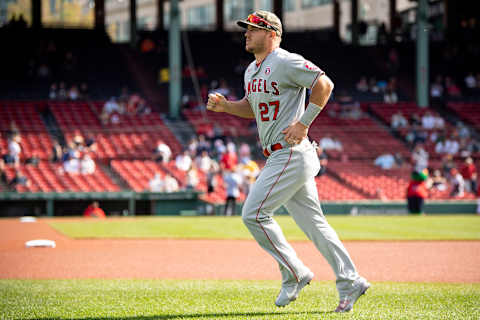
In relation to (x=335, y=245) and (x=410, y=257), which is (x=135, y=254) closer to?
(x=410, y=257)

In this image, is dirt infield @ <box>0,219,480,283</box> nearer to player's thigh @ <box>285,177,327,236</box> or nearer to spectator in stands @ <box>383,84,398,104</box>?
player's thigh @ <box>285,177,327,236</box>

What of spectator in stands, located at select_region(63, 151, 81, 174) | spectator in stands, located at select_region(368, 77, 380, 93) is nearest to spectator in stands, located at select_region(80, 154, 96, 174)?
spectator in stands, located at select_region(63, 151, 81, 174)

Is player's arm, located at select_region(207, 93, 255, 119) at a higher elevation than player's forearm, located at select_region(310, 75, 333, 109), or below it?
below

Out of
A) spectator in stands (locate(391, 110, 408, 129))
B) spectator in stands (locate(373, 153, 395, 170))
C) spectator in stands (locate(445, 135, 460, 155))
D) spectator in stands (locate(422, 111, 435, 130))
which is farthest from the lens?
spectator in stands (locate(391, 110, 408, 129))

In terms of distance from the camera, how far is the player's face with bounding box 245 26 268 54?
16.9ft

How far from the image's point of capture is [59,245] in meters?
11.4

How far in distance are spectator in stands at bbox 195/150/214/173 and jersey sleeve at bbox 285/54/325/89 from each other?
17.7m

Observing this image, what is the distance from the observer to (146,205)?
20719mm

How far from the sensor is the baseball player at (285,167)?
500 cm

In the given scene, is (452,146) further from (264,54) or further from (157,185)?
(264,54)

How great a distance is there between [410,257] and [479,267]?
1522mm

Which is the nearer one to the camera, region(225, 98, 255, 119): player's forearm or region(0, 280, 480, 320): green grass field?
region(0, 280, 480, 320): green grass field

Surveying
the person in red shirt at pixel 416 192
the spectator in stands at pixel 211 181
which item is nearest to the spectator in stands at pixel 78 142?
the spectator in stands at pixel 211 181

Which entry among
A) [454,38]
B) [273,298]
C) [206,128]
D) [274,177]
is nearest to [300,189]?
[274,177]
